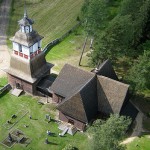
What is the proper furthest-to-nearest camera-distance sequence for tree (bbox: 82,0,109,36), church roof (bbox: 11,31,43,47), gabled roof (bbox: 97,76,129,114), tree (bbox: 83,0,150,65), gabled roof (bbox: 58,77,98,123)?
1. tree (bbox: 82,0,109,36)
2. tree (bbox: 83,0,150,65)
3. church roof (bbox: 11,31,43,47)
4. gabled roof (bbox: 97,76,129,114)
5. gabled roof (bbox: 58,77,98,123)

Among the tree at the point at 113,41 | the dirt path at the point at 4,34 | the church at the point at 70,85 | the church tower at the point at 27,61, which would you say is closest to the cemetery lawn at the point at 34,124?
the church at the point at 70,85

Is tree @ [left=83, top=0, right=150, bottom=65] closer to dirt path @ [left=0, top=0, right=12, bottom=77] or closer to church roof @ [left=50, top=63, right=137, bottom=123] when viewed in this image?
church roof @ [left=50, top=63, right=137, bottom=123]

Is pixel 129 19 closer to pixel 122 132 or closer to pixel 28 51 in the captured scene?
pixel 28 51

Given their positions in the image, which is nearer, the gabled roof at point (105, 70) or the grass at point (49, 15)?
the gabled roof at point (105, 70)

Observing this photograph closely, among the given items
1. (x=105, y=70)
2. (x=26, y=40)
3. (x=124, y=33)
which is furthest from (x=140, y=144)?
(x=26, y=40)

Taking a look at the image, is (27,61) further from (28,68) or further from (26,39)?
(26,39)

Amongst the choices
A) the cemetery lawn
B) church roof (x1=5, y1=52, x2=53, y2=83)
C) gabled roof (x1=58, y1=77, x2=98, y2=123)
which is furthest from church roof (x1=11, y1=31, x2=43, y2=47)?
gabled roof (x1=58, y1=77, x2=98, y2=123)

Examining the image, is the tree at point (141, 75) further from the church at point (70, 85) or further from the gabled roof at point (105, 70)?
the gabled roof at point (105, 70)
